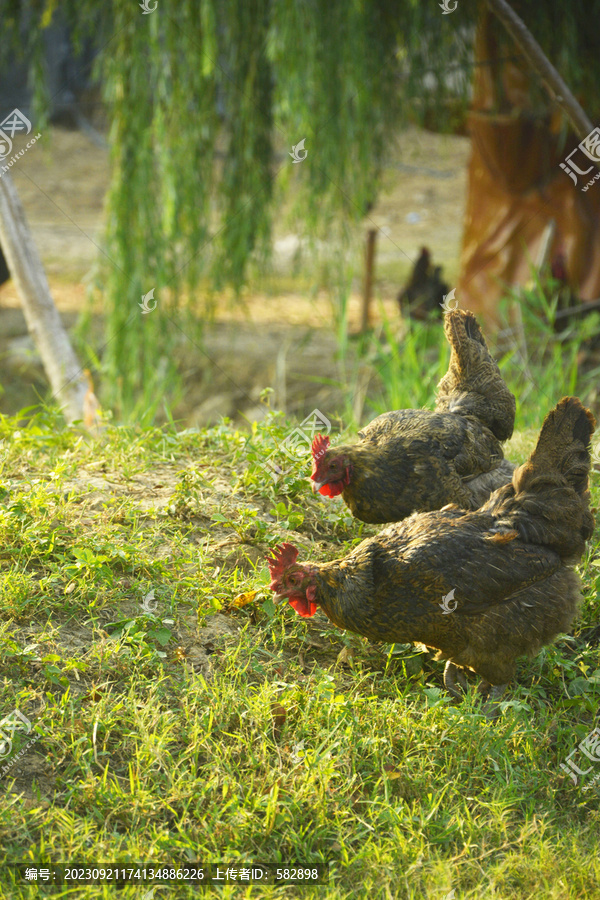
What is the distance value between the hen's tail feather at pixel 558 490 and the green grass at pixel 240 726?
1.59 feet

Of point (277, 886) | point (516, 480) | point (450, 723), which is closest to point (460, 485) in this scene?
point (516, 480)

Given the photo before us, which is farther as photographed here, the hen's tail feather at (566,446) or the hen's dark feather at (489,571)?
the hen's tail feather at (566,446)

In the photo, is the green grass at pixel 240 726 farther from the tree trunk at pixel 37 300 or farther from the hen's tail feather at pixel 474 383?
the tree trunk at pixel 37 300

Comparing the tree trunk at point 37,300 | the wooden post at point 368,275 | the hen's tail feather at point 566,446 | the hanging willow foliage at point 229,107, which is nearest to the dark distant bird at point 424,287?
the wooden post at point 368,275

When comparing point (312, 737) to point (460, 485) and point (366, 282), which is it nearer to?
point (460, 485)

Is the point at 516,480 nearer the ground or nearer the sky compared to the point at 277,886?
nearer the sky

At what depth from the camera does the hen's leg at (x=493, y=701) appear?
2.78m

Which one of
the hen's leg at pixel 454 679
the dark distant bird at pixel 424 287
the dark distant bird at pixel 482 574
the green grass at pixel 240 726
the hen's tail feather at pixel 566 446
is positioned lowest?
the dark distant bird at pixel 424 287

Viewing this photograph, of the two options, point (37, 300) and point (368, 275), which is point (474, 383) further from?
point (368, 275)

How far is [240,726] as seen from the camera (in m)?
2.51

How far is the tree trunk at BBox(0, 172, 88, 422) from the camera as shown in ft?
16.2

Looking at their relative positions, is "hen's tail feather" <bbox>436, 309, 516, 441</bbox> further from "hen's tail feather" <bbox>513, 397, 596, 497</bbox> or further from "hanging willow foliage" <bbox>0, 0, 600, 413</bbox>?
"hanging willow foliage" <bbox>0, 0, 600, 413</bbox>

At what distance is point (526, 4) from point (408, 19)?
1.03 metres

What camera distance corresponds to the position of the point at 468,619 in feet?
8.90
